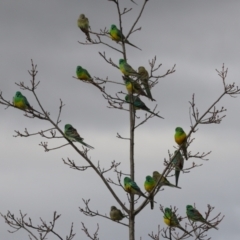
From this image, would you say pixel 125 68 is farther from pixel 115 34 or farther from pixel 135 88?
pixel 115 34

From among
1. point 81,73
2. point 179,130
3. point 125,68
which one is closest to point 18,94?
point 125,68

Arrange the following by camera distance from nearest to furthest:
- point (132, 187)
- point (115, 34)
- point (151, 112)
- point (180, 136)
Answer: point (132, 187)
point (180, 136)
point (151, 112)
point (115, 34)

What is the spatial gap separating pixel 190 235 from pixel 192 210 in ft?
4.10

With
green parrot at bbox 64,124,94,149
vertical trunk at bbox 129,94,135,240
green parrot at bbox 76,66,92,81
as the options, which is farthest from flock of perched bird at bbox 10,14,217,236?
green parrot at bbox 76,66,92,81

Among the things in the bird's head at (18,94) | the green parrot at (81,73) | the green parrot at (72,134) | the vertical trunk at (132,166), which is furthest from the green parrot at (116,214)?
the green parrot at (81,73)

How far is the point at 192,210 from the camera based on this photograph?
12.4 m

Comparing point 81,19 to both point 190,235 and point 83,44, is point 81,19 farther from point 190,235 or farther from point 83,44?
point 190,235

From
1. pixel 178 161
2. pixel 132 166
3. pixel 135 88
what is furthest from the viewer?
pixel 135 88

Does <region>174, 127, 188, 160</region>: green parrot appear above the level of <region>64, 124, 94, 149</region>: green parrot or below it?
below

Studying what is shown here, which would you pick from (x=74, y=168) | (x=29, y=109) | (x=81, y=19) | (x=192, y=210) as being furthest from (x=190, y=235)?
(x=81, y=19)

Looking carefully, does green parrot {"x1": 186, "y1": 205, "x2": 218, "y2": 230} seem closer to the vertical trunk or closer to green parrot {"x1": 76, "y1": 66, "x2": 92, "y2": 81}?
the vertical trunk

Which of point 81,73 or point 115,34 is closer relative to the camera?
point 115,34

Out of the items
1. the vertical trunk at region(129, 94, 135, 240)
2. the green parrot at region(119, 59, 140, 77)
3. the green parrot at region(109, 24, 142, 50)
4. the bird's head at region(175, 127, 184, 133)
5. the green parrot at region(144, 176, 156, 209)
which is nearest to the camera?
the vertical trunk at region(129, 94, 135, 240)

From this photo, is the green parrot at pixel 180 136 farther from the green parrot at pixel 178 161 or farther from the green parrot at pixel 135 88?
the green parrot at pixel 135 88
